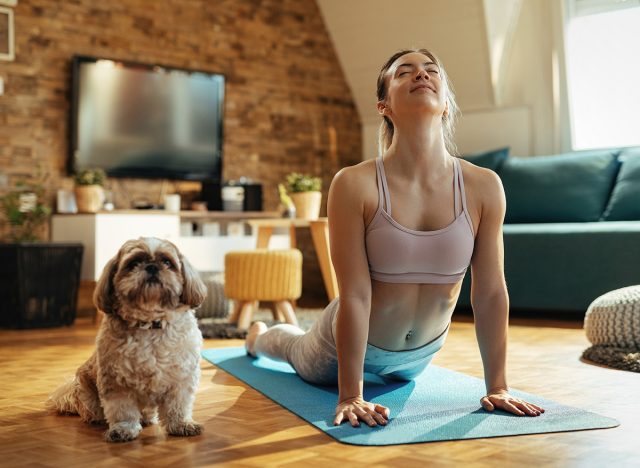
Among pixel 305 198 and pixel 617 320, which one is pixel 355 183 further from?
pixel 305 198

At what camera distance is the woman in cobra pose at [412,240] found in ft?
6.84

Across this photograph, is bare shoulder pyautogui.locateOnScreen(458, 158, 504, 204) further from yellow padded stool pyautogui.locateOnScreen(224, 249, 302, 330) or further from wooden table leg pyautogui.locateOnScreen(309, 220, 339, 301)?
wooden table leg pyautogui.locateOnScreen(309, 220, 339, 301)

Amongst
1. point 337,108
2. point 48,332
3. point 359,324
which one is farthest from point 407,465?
point 337,108

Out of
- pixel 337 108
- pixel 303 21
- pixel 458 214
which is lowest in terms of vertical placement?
pixel 458 214

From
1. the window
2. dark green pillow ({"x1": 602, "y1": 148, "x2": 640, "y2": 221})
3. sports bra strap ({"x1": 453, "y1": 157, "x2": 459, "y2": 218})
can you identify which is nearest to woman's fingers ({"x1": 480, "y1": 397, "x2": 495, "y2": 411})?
sports bra strap ({"x1": 453, "y1": 157, "x2": 459, "y2": 218})

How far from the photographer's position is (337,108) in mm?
7137

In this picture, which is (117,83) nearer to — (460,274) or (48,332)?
(48,332)

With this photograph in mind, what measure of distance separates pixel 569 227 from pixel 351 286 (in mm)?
3028

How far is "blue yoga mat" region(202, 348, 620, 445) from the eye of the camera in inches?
76.1

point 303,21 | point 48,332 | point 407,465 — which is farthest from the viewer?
point 303,21

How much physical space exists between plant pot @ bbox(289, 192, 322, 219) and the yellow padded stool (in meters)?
0.70

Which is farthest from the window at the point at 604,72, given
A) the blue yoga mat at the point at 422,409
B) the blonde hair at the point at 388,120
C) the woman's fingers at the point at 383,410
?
the woman's fingers at the point at 383,410

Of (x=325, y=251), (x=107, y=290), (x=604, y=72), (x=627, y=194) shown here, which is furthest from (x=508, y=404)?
(x=604, y=72)

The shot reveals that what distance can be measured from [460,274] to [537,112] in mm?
4333
